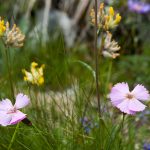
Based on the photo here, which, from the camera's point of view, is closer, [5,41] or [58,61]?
[5,41]

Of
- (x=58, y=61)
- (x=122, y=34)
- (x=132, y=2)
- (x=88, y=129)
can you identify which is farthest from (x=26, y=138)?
(x=122, y=34)

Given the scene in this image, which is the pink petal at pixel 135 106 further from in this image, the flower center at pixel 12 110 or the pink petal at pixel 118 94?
the flower center at pixel 12 110

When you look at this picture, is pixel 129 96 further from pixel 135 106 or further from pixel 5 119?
pixel 5 119

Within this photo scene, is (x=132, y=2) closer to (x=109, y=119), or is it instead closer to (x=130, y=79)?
(x=130, y=79)

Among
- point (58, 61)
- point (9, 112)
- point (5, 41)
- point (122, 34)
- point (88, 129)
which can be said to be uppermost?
point (122, 34)

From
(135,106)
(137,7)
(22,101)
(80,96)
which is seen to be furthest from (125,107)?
(137,7)

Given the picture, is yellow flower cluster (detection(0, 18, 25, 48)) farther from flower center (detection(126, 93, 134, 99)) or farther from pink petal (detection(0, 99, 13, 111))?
flower center (detection(126, 93, 134, 99))
